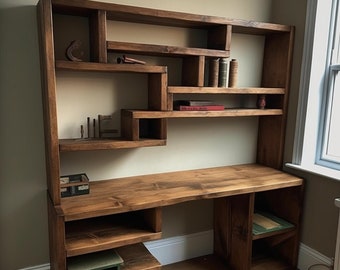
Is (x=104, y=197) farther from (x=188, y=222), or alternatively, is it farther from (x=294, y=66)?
(x=294, y=66)

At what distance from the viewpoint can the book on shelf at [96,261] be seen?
1669mm

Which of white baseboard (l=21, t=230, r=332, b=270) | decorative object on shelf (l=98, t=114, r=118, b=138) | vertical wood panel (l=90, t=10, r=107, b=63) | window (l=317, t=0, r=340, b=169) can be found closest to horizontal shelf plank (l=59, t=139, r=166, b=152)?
decorative object on shelf (l=98, t=114, r=118, b=138)

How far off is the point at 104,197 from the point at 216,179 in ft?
2.61

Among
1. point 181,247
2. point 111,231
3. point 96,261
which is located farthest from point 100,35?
point 181,247

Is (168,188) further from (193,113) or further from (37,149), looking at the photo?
(37,149)

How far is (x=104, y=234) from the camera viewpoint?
174cm

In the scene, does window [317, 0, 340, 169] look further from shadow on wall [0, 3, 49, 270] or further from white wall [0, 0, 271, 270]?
shadow on wall [0, 3, 49, 270]

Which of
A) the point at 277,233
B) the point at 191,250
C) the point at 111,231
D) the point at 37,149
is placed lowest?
the point at 191,250

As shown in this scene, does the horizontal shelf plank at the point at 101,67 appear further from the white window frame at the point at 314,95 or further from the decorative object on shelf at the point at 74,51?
the white window frame at the point at 314,95

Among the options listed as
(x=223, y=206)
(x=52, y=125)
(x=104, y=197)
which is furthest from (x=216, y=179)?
(x=52, y=125)

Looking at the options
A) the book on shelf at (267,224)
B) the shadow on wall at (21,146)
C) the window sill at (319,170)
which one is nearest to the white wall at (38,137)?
the shadow on wall at (21,146)

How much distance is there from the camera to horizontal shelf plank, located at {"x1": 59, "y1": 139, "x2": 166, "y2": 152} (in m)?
1.70

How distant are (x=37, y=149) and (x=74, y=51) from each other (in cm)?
63

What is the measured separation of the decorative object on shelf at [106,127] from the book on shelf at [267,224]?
1.20 meters
